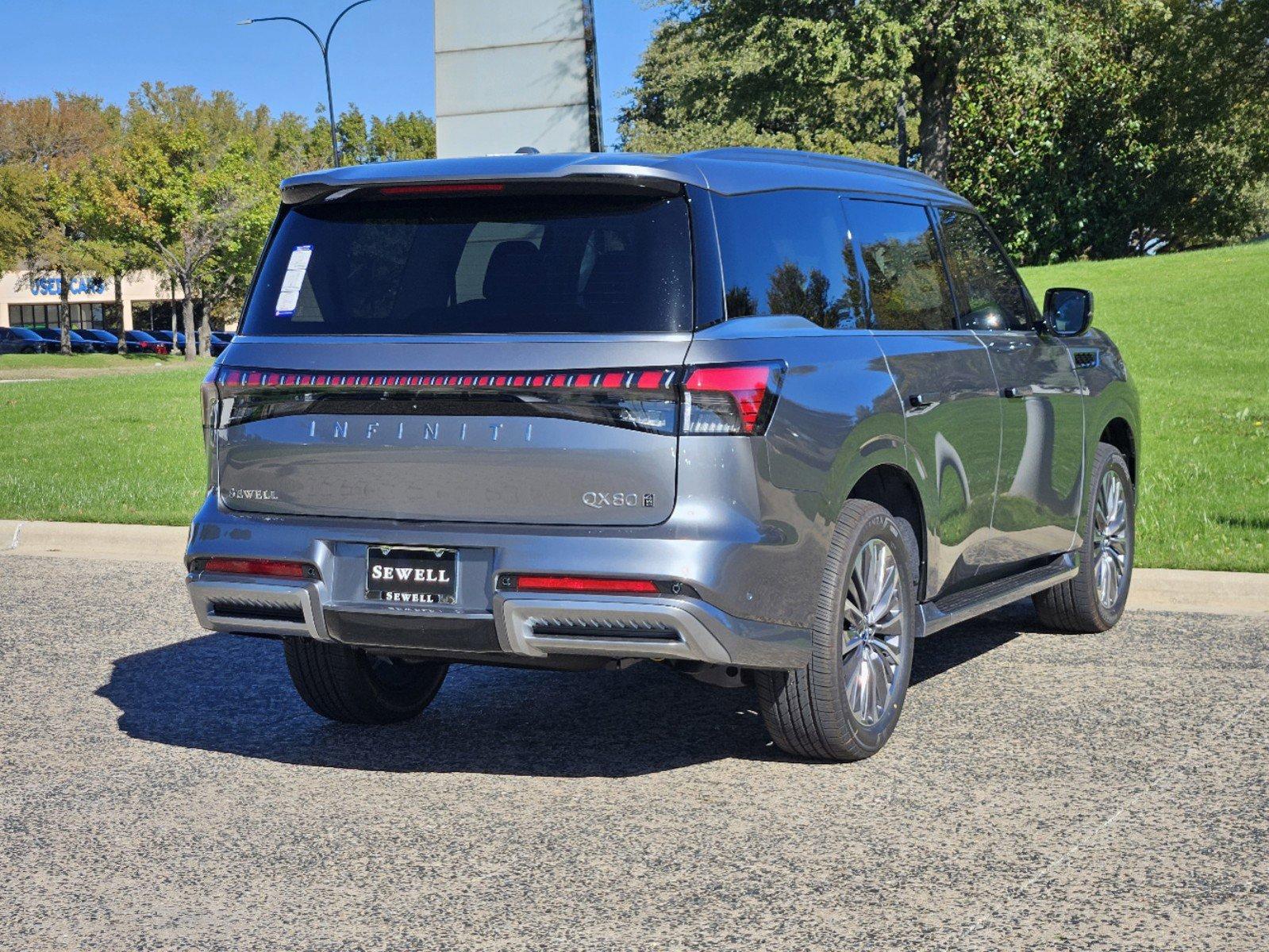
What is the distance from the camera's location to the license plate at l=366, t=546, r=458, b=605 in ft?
15.8

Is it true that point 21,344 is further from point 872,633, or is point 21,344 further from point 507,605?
point 507,605

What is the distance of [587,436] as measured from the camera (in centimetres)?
465

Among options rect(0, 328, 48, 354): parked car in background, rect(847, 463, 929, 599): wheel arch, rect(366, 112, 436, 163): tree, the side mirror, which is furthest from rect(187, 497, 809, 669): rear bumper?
rect(366, 112, 436, 163): tree

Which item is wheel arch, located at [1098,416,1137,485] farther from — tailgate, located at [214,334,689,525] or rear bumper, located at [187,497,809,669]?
tailgate, located at [214,334,689,525]

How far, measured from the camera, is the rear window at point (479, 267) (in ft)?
15.8

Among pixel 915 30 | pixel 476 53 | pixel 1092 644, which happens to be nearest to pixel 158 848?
pixel 1092 644

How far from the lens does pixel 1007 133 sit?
45.8 meters

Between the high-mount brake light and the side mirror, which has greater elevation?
the side mirror

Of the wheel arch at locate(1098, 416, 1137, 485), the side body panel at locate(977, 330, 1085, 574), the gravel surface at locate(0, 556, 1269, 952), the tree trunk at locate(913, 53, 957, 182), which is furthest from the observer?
the tree trunk at locate(913, 53, 957, 182)

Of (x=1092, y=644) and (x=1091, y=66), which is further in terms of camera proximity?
(x=1091, y=66)

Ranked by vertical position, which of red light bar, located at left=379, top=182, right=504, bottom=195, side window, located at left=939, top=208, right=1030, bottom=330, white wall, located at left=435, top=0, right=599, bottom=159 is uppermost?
white wall, located at left=435, top=0, right=599, bottom=159

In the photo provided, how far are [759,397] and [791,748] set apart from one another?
1299 mm

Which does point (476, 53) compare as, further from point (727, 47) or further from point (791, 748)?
point (727, 47)

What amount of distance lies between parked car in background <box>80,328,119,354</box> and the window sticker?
70096 millimetres
